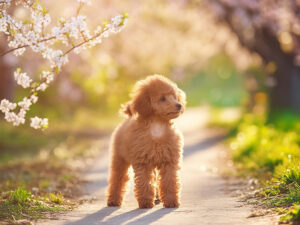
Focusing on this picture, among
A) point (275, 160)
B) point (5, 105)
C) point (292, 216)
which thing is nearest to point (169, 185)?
point (292, 216)

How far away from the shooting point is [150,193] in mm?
6449

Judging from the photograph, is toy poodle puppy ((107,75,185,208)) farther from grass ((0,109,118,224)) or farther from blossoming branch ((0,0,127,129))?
grass ((0,109,118,224))

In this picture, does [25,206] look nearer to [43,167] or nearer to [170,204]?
[170,204]

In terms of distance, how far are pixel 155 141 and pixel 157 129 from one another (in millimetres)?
167

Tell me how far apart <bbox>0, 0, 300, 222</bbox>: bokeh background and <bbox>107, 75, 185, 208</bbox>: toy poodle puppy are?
3.36 meters

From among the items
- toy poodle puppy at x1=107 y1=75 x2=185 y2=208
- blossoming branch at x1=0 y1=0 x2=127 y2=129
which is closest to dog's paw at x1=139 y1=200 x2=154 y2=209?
toy poodle puppy at x1=107 y1=75 x2=185 y2=208

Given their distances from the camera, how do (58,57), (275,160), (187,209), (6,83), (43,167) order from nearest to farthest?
(187,209) → (58,57) → (275,160) → (43,167) → (6,83)

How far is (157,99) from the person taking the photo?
6410 mm

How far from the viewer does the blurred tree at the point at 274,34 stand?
15881 mm

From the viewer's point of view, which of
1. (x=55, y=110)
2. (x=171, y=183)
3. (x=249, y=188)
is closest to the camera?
(x=171, y=183)

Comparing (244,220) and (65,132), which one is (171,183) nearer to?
A: (244,220)

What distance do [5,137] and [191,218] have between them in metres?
12.1

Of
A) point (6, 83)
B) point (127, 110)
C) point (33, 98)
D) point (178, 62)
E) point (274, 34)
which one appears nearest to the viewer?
point (33, 98)

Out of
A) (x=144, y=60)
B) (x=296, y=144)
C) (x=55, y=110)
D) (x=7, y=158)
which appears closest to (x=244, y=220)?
(x=296, y=144)
